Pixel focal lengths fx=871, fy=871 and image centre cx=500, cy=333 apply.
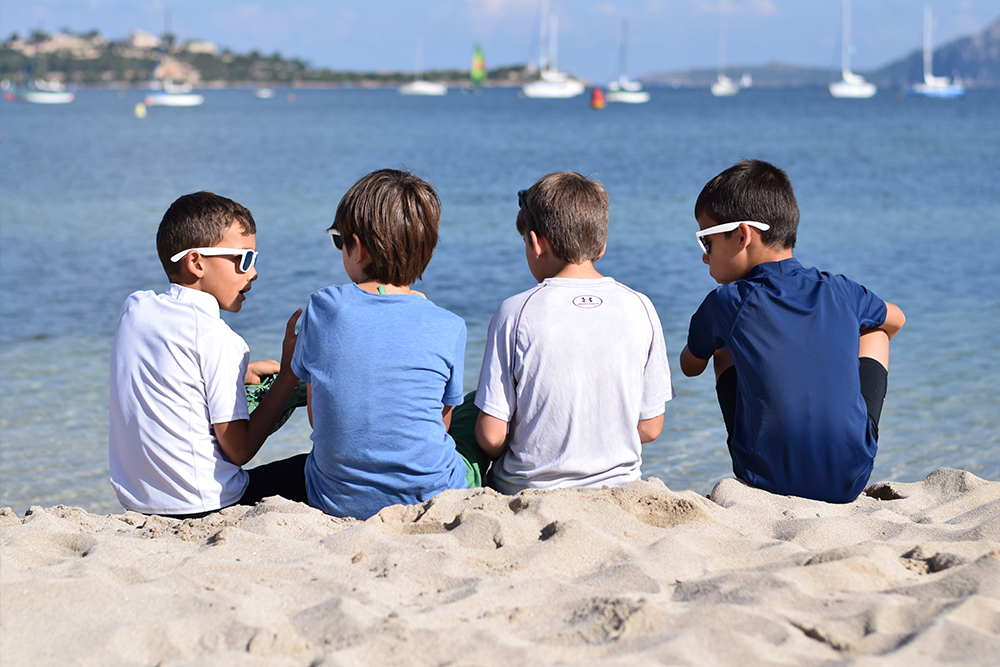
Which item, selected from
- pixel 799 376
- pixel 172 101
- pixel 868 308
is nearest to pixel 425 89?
pixel 172 101

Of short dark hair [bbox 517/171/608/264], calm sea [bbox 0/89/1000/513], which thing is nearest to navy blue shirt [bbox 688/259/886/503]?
short dark hair [bbox 517/171/608/264]

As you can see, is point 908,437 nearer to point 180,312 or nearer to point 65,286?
point 180,312

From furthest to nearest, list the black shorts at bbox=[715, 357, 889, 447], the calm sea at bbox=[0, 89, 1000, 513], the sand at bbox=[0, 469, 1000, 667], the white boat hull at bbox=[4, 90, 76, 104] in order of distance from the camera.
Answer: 1. the white boat hull at bbox=[4, 90, 76, 104]
2. the calm sea at bbox=[0, 89, 1000, 513]
3. the black shorts at bbox=[715, 357, 889, 447]
4. the sand at bbox=[0, 469, 1000, 667]

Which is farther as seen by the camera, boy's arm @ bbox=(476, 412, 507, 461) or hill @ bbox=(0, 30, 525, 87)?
hill @ bbox=(0, 30, 525, 87)

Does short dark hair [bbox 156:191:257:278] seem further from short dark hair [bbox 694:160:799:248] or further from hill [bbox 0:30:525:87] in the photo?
hill [bbox 0:30:525:87]

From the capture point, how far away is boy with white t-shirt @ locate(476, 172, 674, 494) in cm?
292

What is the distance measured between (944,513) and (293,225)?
13.0 meters

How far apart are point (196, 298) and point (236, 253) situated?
0.26 m

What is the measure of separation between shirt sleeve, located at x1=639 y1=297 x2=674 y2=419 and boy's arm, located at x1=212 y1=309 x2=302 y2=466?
1220 mm

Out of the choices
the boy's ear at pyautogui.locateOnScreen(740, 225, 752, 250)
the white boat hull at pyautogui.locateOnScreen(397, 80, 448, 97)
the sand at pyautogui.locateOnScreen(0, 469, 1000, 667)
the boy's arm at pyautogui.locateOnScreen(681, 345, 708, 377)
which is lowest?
the sand at pyautogui.locateOnScreen(0, 469, 1000, 667)

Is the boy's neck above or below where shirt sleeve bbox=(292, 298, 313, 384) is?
above

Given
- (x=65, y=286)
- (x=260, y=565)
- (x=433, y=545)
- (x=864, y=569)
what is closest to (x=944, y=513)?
(x=864, y=569)

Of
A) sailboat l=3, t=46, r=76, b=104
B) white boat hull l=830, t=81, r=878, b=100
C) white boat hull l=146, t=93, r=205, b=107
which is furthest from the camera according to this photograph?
white boat hull l=830, t=81, r=878, b=100

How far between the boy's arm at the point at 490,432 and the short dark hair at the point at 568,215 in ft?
2.02
